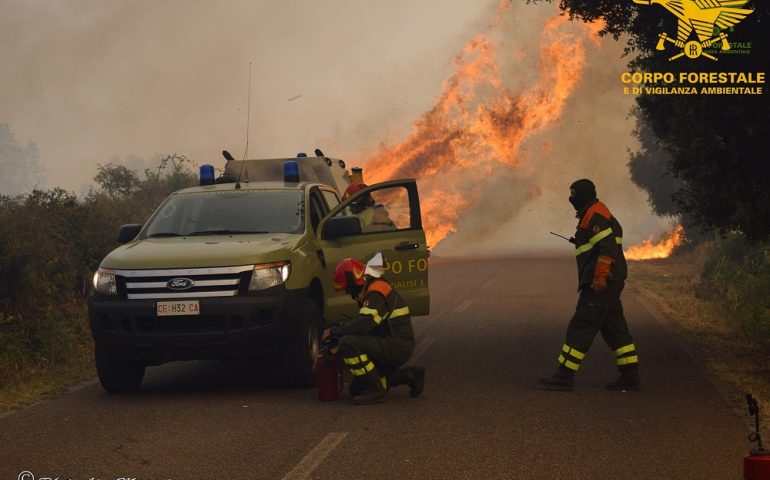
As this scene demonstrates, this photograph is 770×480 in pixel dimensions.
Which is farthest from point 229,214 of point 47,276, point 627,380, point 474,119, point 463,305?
point 474,119

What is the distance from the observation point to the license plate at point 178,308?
30.2 ft

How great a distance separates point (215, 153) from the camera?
12081 cm

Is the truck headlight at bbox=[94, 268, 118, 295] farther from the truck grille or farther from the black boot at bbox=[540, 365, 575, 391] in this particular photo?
the black boot at bbox=[540, 365, 575, 391]

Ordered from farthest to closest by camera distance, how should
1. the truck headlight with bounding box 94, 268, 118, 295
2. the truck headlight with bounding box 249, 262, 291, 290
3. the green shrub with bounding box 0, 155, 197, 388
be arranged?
the green shrub with bounding box 0, 155, 197, 388 < the truck headlight with bounding box 94, 268, 118, 295 < the truck headlight with bounding box 249, 262, 291, 290

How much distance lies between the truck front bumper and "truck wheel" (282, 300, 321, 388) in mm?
153

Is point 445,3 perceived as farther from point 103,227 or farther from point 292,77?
point 103,227

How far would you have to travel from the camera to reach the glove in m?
9.62

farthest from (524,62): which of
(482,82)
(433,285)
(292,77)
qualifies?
(292,77)

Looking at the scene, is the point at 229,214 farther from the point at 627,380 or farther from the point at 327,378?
the point at 627,380

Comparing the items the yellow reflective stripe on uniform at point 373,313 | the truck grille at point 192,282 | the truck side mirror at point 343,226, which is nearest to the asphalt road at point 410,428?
the yellow reflective stripe on uniform at point 373,313

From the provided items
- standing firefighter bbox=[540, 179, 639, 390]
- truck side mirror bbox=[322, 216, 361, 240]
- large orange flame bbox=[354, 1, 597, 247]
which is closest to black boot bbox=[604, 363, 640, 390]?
standing firefighter bbox=[540, 179, 639, 390]

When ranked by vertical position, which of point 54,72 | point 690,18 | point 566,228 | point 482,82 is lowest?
point 566,228

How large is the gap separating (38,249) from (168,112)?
112 meters

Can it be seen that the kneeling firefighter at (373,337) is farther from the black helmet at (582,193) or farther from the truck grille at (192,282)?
the black helmet at (582,193)
